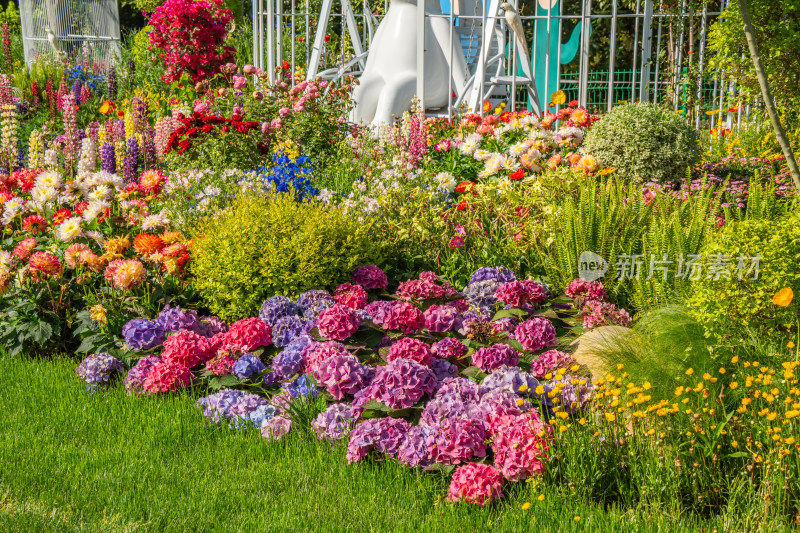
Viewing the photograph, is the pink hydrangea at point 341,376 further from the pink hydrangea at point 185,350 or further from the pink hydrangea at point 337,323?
the pink hydrangea at point 185,350

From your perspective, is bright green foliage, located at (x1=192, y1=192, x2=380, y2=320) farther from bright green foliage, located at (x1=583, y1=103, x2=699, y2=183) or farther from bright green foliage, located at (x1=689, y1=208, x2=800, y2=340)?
bright green foliage, located at (x1=583, y1=103, x2=699, y2=183)

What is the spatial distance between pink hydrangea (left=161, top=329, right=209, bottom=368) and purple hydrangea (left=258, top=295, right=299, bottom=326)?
12.4 inches

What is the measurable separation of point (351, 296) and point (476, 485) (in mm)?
1577

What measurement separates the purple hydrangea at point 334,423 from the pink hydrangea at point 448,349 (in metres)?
0.54

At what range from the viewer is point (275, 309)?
12.4 ft

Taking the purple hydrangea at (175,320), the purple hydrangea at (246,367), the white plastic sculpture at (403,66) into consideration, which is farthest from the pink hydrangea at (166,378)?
the white plastic sculpture at (403,66)

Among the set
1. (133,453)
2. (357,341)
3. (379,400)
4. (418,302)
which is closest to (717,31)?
(418,302)

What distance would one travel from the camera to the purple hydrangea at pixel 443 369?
10.6ft

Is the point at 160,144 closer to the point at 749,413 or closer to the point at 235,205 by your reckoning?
the point at 235,205

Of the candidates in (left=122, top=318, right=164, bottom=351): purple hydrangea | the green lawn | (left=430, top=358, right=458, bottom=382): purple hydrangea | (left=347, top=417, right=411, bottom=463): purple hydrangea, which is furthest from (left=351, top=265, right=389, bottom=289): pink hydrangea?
(left=347, top=417, right=411, bottom=463): purple hydrangea

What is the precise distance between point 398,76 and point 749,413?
6.35 metres

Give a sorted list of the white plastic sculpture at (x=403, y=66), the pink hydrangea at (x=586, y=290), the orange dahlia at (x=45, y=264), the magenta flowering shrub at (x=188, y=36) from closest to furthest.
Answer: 1. the pink hydrangea at (x=586, y=290)
2. the orange dahlia at (x=45, y=264)
3. the white plastic sculpture at (x=403, y=66)
4. the magenta flowering shrub at (x=188, y=36)

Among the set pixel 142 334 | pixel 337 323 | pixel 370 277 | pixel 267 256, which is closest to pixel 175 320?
pixel 142 334

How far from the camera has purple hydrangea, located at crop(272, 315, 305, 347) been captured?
354 centimetres
